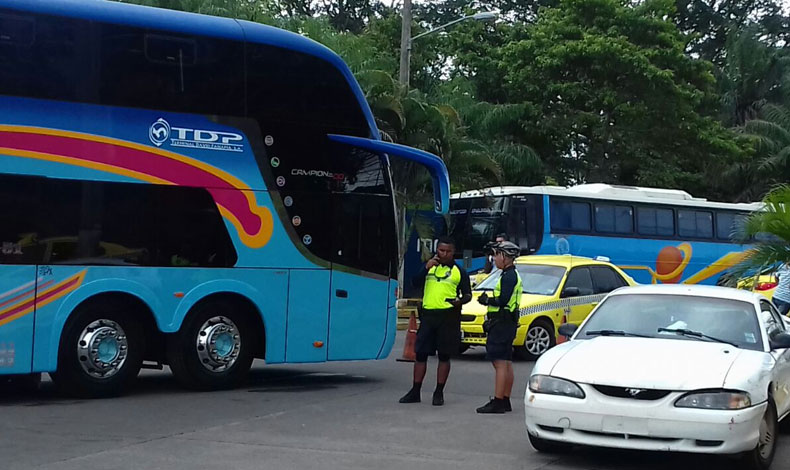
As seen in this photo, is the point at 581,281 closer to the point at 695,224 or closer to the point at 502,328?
the point at 502,328

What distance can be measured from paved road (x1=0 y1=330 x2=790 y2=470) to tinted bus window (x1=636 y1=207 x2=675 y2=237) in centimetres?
1634

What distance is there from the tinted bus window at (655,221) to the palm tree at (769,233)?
1369 cm

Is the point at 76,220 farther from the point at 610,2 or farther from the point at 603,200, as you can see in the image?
the point at 610,2

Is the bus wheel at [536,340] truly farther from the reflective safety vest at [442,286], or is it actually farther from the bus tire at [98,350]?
the bus tire at [98,350]

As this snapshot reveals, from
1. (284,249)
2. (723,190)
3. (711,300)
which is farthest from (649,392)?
(723,190)

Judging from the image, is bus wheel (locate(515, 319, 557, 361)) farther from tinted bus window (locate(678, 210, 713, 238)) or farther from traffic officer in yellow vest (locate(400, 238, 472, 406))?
tinted bus window (locate(678, 210, 713, 238))

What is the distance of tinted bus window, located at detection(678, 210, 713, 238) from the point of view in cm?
2995

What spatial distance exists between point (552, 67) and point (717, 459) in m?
28.5

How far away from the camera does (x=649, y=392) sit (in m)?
7.69

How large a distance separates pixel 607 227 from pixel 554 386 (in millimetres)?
20795

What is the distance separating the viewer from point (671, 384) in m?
7.66

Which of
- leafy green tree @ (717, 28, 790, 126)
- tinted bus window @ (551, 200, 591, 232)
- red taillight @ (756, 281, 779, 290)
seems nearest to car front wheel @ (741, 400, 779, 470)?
red taillight @ (756, 281, 779, 290)

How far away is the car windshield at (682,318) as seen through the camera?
349 inches

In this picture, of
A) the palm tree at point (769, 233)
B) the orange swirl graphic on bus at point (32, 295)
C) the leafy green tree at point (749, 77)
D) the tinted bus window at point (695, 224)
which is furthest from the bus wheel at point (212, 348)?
the leafy green tree at point (749, 77)
